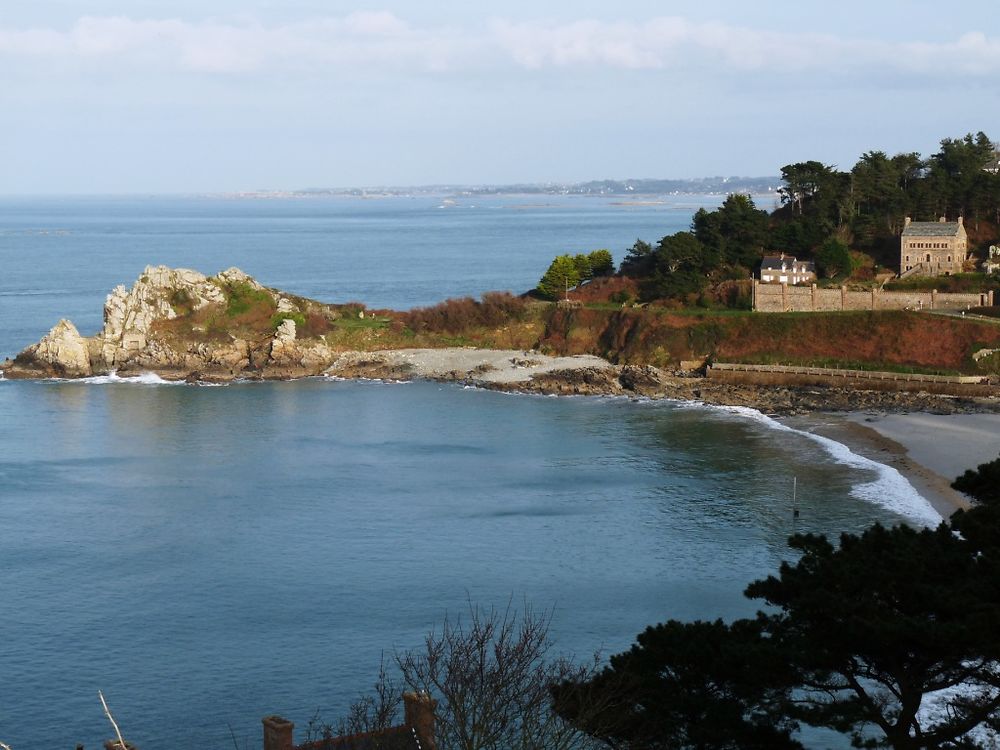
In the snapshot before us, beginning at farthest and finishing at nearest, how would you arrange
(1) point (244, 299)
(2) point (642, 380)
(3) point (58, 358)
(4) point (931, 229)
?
(1) point (244, 299) → (4) point (931, 229) → (3) point (58, 358) → (2) point (642, 380)

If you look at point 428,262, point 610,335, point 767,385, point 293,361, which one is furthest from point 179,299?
point 428,262

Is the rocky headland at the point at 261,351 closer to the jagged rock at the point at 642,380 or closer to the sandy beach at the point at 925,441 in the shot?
the jagged rock at the point at 642,380

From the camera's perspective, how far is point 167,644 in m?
27.4

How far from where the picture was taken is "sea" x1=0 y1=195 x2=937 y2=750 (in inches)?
1021

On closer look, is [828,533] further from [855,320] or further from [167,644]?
[855,320]

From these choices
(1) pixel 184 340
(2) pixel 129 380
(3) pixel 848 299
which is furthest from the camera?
(1) pixel 184 340

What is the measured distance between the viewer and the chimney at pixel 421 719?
55.4 feet

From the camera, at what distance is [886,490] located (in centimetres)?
3950

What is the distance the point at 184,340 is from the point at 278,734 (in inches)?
2034

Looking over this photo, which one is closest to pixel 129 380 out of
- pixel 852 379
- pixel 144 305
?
pixel 144 305

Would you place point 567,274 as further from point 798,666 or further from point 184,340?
point 798,666

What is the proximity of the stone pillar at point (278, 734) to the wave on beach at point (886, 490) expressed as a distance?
22.2 metres

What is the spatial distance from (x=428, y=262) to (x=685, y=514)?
100594 mm

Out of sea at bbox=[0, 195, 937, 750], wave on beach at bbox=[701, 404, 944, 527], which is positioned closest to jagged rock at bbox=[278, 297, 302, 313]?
sea at bbox=[0, 195, 937, 750]
